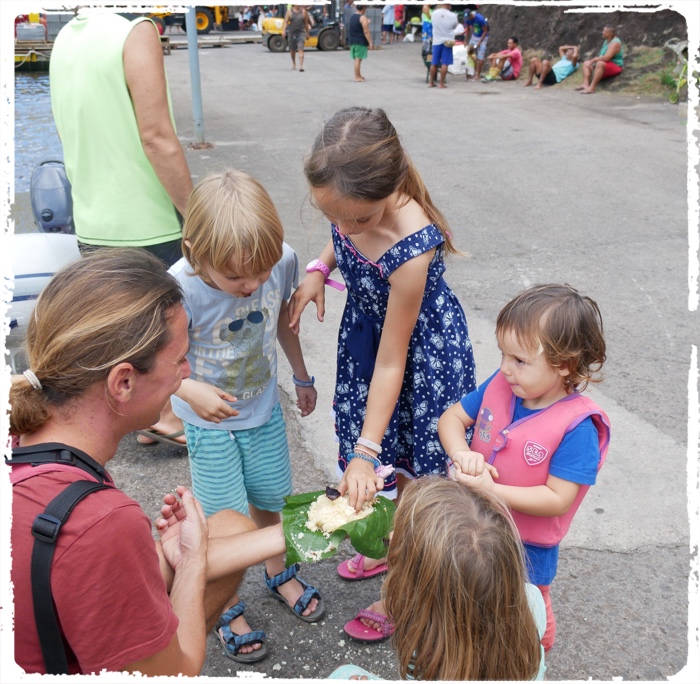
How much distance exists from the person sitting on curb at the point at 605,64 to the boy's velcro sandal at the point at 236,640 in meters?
13.2

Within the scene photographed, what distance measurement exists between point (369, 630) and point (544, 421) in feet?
3.43

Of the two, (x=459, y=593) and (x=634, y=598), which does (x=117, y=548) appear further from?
(x=634, y=598)

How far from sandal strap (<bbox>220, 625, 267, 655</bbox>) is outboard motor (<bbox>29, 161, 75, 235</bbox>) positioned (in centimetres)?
275

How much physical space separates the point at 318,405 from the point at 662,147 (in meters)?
7.28

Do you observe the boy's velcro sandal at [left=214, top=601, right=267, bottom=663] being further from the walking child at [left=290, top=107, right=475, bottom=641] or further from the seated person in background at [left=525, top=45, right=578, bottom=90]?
the seated person in background at [left=525, top=45, right=578, bottom=90]

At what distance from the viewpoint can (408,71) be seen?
17578mm

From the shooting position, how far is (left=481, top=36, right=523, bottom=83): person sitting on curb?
50.9ft

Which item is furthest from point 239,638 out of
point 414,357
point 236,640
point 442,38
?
point 442,38

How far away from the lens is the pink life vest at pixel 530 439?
6.29 ft

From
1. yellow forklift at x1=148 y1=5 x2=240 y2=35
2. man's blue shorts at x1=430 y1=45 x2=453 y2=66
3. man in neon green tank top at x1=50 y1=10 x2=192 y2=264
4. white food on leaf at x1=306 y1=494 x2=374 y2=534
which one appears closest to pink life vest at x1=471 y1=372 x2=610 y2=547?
white food on leaf at x1=306 y1=494 x2=374 y2=534

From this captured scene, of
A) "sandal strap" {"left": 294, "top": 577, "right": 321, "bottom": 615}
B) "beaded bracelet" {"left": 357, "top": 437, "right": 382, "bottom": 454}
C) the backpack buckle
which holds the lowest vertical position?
"sandal strap" {"left": 294, "top": 577, "right": 321, "bottom": 615}

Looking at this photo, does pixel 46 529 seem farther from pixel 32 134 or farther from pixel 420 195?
pixel 32 134

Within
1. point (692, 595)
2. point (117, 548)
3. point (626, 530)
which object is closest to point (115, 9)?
point (117, 548)

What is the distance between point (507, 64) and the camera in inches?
615
